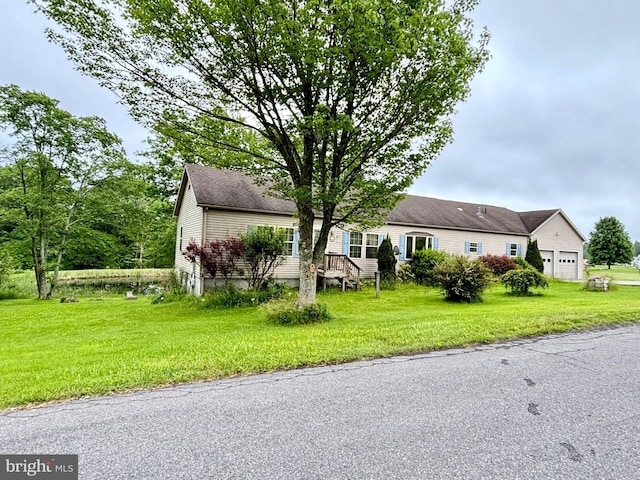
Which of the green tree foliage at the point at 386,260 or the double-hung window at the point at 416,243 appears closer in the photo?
the green tree foliage at the point at 386,260

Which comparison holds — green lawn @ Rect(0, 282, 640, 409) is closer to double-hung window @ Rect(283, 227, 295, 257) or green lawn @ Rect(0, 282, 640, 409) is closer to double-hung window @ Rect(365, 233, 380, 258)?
double-hung window @ Rect(283, 227, 295, 257)

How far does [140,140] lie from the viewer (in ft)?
85.3

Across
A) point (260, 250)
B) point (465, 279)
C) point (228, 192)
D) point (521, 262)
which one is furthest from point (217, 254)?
point (521, 262)

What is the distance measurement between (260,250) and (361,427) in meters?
10.1

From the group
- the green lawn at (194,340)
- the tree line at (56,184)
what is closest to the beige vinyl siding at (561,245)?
the green lawn at (194,340)

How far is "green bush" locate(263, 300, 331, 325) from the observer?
8.01 m

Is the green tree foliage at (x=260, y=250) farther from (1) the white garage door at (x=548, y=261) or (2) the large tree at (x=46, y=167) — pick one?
(1) the white garage door at (x=548, y=261)

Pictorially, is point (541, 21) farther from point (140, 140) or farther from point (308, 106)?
point (140, 140)

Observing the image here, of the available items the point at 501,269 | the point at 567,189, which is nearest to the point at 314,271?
the point at 501,269

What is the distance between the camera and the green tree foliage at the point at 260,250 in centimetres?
1243

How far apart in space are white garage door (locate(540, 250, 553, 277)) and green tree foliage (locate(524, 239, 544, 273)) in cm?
172

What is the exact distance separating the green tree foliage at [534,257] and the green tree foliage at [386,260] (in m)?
11.5

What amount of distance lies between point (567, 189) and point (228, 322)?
3229 centimetres

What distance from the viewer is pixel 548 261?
78.9 feet
